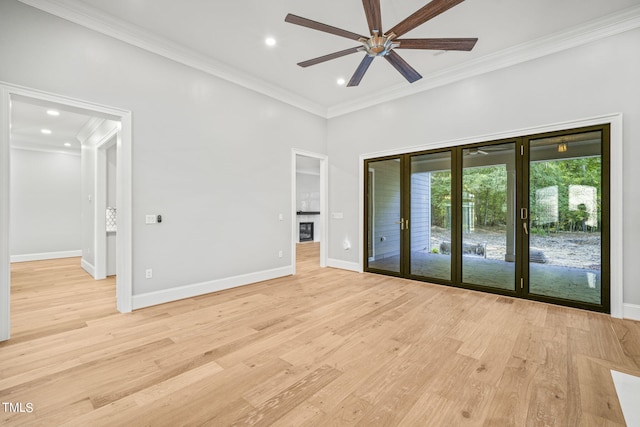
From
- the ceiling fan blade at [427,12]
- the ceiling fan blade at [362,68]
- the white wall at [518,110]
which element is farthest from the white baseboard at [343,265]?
the ceiling fan blade at [427,12]

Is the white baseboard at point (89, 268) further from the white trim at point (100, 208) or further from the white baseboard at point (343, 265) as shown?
the white baseboard at point (343, 265)

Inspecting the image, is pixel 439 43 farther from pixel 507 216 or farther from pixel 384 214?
pixel 384 214

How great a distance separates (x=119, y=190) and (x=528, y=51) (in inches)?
220

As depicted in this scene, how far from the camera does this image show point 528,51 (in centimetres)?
366

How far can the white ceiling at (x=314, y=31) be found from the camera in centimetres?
Result: 293

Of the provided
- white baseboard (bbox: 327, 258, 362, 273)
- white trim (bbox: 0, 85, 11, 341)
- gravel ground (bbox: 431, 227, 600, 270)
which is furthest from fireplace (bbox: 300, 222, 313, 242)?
white trim (bbox: 0, 85, 11, 341)

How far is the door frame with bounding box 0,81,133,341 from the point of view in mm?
2564

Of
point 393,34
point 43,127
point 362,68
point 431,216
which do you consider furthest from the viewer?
point 43,127

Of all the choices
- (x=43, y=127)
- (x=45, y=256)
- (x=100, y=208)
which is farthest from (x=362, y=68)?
(x=45, y=256)

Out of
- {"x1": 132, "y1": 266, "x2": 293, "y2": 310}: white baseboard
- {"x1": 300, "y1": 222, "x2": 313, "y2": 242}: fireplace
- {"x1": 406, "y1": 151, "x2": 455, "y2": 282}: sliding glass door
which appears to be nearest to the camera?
{"x1": 132, "y1": 266, "x2": 293, "y2": 310}: white baseboard

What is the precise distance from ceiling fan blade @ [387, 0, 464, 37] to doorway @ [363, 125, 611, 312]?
97.4 inches

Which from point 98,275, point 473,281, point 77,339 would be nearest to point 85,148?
point 98,275

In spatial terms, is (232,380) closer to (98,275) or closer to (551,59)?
(98,275)

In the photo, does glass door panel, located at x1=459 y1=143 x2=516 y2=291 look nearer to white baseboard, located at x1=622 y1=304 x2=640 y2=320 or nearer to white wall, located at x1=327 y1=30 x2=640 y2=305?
white wall, located at x1=327 y1=30 x2=640 y2=305
